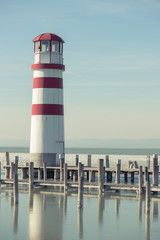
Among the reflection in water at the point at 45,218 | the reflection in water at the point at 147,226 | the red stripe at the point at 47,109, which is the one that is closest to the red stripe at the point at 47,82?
the red stripe at the point at 47,109

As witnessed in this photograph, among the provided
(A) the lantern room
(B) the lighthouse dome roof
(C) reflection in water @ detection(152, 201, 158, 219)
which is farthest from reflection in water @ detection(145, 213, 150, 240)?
(B) the lighthouse dome roof

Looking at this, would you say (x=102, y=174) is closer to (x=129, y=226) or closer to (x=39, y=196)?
(x=39, y=196)

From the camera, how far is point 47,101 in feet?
135

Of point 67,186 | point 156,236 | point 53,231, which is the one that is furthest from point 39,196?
point 156,236

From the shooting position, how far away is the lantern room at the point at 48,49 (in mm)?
41719

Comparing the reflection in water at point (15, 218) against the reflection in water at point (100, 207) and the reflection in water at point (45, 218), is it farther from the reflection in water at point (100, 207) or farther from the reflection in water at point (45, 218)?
the reflection in water at point (100, 207)

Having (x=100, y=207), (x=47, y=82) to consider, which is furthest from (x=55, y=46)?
(x=100, y=207)

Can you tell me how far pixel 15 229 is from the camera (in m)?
25.3

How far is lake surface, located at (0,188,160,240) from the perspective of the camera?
24203 mm

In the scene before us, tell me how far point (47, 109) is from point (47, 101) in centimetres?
63

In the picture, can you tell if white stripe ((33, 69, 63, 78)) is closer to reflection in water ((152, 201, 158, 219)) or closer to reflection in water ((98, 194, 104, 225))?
reflection in water ((98, 194, 104, 225))

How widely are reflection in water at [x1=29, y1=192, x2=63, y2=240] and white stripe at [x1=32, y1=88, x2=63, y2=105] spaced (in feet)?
29.0

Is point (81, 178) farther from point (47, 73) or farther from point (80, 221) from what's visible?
point (47, 73)

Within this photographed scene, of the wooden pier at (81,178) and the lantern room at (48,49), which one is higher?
the lantern room at (48,49)
